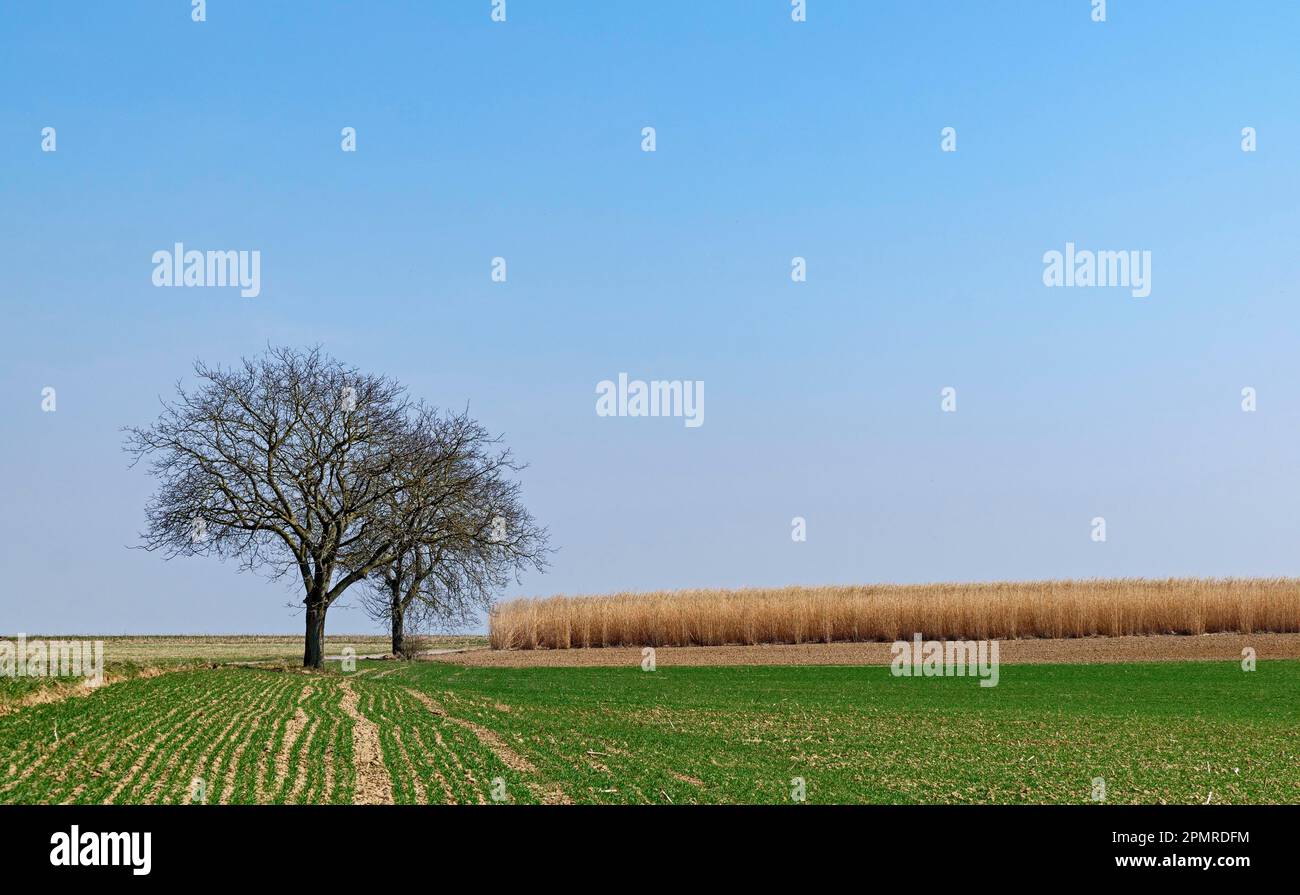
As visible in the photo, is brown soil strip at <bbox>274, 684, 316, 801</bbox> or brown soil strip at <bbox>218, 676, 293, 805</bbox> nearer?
brown soil strip at <bbox>218, 676, 293, 805</bbox>

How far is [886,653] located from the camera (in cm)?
6203

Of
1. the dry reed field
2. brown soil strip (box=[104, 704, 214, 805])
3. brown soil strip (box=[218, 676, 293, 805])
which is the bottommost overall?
the dry reed field

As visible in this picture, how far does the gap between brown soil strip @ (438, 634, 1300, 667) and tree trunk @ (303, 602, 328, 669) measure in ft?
38.8

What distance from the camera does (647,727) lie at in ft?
90.1

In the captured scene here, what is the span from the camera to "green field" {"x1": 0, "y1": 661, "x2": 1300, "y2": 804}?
17516 millimetres

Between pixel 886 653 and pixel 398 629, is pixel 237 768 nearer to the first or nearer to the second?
pixel 398 629

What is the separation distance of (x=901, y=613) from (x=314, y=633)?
34017mm

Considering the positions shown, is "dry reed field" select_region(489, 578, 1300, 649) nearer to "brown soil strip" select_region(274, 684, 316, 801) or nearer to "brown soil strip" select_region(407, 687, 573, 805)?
"brown soil strip" select_region(407, 687, 573, 805)

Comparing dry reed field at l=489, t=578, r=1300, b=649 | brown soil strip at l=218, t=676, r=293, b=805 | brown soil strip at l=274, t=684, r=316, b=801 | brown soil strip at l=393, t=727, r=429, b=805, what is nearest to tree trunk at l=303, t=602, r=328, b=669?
brown soil strip at l=274, t=684, r=316, b=801

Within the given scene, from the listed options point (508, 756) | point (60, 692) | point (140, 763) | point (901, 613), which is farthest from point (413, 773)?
point (901, 613)

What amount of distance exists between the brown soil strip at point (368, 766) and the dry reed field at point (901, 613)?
1652 inches
